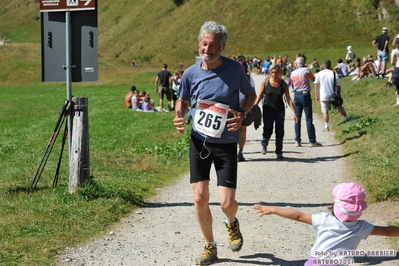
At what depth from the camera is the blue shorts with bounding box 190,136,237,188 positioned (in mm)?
6664

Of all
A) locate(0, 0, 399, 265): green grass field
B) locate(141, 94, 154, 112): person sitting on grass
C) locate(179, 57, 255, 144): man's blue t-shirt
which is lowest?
locate(141, 94, 154, 112): person sitting on grass

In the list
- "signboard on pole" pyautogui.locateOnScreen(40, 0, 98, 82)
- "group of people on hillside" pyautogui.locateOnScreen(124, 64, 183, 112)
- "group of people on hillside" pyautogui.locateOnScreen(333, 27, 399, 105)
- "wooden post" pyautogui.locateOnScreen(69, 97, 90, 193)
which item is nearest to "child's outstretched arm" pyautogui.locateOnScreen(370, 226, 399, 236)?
"wooden post" pyautogui.locateOnScreen(69, 97, 90, 193)

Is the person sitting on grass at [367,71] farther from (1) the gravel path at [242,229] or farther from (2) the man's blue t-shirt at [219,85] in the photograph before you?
(2) the man's blue t-shirt at [219,85]

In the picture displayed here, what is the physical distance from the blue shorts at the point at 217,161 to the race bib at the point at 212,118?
14cm

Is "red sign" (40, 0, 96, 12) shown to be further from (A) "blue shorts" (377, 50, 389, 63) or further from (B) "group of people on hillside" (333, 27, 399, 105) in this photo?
(A) "blue shorts" (377, 50, 389, 63)

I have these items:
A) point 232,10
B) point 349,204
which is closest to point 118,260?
point 349,204

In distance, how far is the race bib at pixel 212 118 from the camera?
6590mm

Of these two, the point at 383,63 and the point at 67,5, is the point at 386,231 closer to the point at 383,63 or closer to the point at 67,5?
the point at 67,5

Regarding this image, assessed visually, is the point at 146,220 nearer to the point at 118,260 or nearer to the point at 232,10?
the point at 118,260

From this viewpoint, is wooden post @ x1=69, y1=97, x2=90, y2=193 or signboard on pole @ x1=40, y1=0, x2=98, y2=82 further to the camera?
signboard on pole @ x1=40, y1=0, x2=98, y2=82

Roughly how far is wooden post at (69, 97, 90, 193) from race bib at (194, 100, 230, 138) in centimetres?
304

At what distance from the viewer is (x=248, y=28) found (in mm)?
92125

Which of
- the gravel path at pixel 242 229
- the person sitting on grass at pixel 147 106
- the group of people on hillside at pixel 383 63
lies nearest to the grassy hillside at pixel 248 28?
the group of people on hillside at pixel 383 63

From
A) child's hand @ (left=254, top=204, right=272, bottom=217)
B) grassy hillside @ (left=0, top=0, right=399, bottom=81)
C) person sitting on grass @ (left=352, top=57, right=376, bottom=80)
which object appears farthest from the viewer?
grassy hillside @ (left=0, top=0, right=399, bottom=81)
